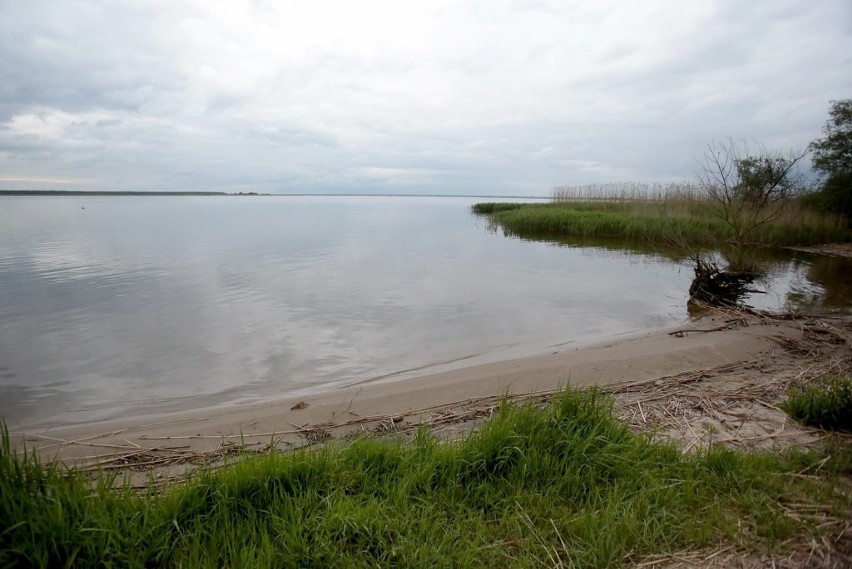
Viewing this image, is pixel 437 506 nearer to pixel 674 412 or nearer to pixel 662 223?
pixel 674 412

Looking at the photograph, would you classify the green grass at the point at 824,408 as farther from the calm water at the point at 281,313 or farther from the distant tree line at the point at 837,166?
the distant tree line at the point at 837,166

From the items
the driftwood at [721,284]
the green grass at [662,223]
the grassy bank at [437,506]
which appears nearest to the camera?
the grassy bank at [437,506]

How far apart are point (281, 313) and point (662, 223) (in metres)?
22.4

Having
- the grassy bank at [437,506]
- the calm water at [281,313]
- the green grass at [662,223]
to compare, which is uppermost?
the green grass at [662,223]

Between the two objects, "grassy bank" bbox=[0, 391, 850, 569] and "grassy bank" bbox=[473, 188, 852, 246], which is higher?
"grassy bank" bbox=[473, 188, 852, 246]

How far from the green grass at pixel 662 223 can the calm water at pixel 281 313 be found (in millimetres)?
3844

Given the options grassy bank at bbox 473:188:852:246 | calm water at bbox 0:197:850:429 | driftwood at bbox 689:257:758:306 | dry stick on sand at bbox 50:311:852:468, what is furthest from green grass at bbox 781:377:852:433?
grassy bank at bbox 473:188:852:246

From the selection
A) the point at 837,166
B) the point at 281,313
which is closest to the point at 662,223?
the point at 837,166

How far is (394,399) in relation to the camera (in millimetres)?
5074

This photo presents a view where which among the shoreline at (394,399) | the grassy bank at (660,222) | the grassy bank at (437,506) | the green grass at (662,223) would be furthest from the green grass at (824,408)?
the grassy bank at (660,222)

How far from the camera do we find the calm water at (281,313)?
6.15m

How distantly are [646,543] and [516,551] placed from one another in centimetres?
67

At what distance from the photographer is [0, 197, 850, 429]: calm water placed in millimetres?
6148

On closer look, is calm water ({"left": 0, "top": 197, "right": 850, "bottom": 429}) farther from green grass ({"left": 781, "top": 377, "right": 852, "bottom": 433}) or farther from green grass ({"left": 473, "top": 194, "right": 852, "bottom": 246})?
green grass ({"left": 781, "top": 377, "right": 852, "bottom": 433})
